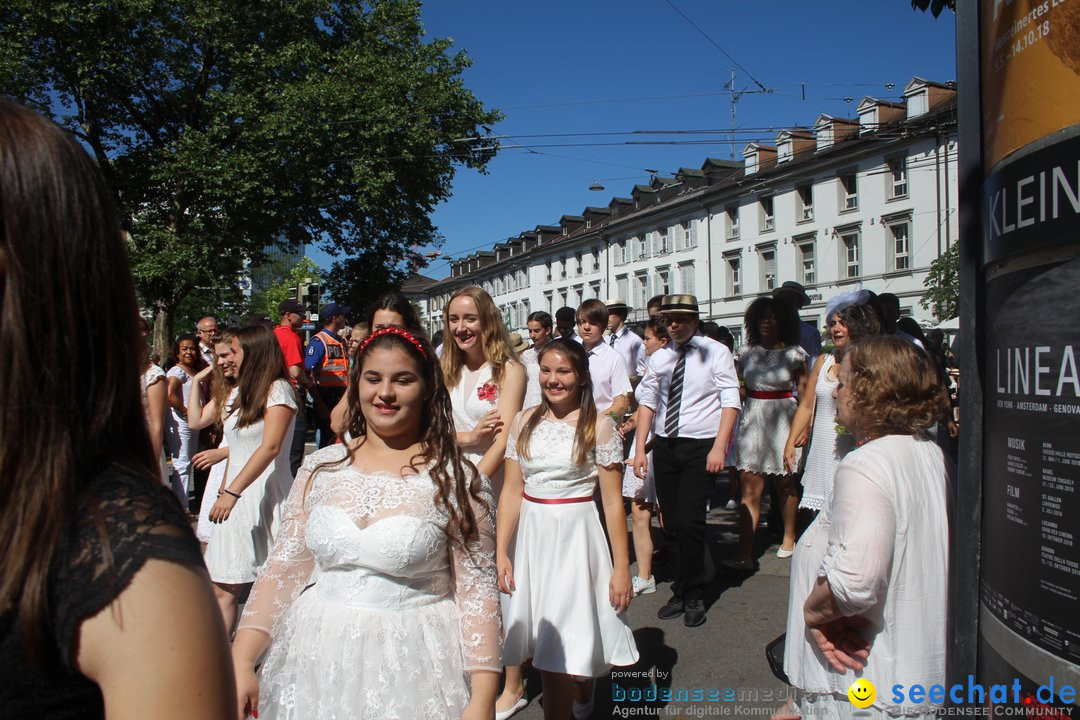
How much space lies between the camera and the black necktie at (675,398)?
5.79m

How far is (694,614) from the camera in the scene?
5.37 m

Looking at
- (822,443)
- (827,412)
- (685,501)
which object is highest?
(827,412)

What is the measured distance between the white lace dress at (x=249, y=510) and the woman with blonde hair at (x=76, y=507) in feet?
12.3

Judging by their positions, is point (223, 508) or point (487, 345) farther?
point (487, 345)

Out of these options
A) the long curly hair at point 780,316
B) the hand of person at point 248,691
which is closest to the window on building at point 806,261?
the long curly hair at point 780,316

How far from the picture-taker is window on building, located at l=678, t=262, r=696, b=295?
51594 millimetres

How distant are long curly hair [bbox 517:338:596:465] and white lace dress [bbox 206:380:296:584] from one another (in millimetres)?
1614

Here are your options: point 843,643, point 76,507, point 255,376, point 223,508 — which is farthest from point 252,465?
point 76,507

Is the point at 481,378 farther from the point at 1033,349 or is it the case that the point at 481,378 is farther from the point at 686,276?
the point at 686,276

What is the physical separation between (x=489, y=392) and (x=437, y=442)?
1.91 m

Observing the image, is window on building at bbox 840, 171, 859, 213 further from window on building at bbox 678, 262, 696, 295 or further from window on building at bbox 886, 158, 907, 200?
window on building at bbox 678, 262, 696, 295

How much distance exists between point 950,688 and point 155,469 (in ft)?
8.47

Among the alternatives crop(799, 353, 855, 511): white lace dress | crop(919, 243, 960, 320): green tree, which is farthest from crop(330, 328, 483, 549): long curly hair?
crop(919, 243, 960, 320): green tree

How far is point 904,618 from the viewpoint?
2.57 m
